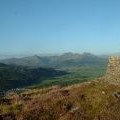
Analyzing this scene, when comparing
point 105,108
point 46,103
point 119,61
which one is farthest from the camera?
point 119,61

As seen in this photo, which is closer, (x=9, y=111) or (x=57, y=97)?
(x=9, y=111)

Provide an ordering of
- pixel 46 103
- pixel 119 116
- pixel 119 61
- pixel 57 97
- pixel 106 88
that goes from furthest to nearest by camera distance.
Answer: pixel 119 61 < pixel 106 88 < pixel 57 97 < pixel 46 103 < pixel 119 116

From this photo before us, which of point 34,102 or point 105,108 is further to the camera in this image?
point 34,102

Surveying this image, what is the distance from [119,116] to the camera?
1930 centimetres

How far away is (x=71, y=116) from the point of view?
1952 cm

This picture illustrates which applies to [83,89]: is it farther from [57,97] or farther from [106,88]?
[57,97]

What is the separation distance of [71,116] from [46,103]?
3.31 metres

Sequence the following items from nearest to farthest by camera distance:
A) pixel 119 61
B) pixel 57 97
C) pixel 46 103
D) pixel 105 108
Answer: pixel 105 108 → pixel 46 103 → pixel 57 97 → pixel 119 61

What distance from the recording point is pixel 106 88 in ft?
88.1

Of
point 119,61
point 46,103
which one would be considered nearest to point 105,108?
point 46,103

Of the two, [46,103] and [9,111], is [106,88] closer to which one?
[46,103]

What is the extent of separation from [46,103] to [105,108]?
4478mm

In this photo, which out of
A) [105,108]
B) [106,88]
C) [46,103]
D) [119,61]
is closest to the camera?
[105,108]

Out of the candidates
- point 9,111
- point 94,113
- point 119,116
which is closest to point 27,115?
point 9,111
